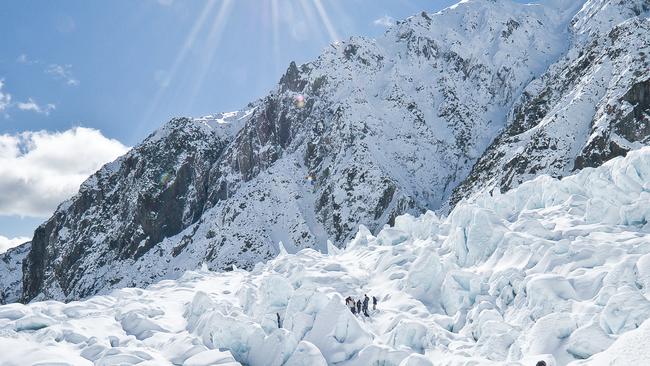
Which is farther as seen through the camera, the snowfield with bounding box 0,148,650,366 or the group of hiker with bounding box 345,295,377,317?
the group of hiker with bounding box 345,295,377,317

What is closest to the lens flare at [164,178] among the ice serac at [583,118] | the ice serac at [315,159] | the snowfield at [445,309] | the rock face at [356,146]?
the rock face at [356,146]

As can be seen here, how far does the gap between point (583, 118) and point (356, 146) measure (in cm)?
5677

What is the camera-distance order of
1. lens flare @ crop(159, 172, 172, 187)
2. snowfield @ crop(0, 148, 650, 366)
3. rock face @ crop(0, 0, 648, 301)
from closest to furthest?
snowfield @ crop(0, 148, 650, 366)
rock face @ crop(0, 0, 648, 301)
lens flare @ crop(159, 172, 172, 187)

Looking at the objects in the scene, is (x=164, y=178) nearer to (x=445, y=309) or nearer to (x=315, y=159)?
(x=315, y=159)

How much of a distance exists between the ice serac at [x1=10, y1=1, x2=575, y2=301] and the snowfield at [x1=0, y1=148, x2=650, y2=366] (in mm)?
78439

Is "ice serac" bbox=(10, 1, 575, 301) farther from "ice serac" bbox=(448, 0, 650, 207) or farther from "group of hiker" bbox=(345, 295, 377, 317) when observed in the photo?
"group of hiker" bbox=(345, 295, 377, 317)

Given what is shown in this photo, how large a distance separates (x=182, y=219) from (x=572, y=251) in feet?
475

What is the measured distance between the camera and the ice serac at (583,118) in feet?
296

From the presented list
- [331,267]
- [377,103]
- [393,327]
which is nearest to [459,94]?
[377,103]

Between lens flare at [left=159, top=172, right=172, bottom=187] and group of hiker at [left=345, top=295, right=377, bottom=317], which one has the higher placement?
lens flare at [left=159, top=172, right=172, bottom=187]

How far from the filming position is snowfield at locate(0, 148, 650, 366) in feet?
72.8

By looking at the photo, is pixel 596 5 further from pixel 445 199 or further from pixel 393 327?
pixel 393 327

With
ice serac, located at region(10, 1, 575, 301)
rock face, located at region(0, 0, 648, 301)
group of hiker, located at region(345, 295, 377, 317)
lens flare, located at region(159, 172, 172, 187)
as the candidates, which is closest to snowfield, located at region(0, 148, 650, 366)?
group of hiker, located at region(345, 295, 377, 317)

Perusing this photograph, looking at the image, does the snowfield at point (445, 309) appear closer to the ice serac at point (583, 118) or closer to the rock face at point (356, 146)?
the ice serac at point (583, 118)
